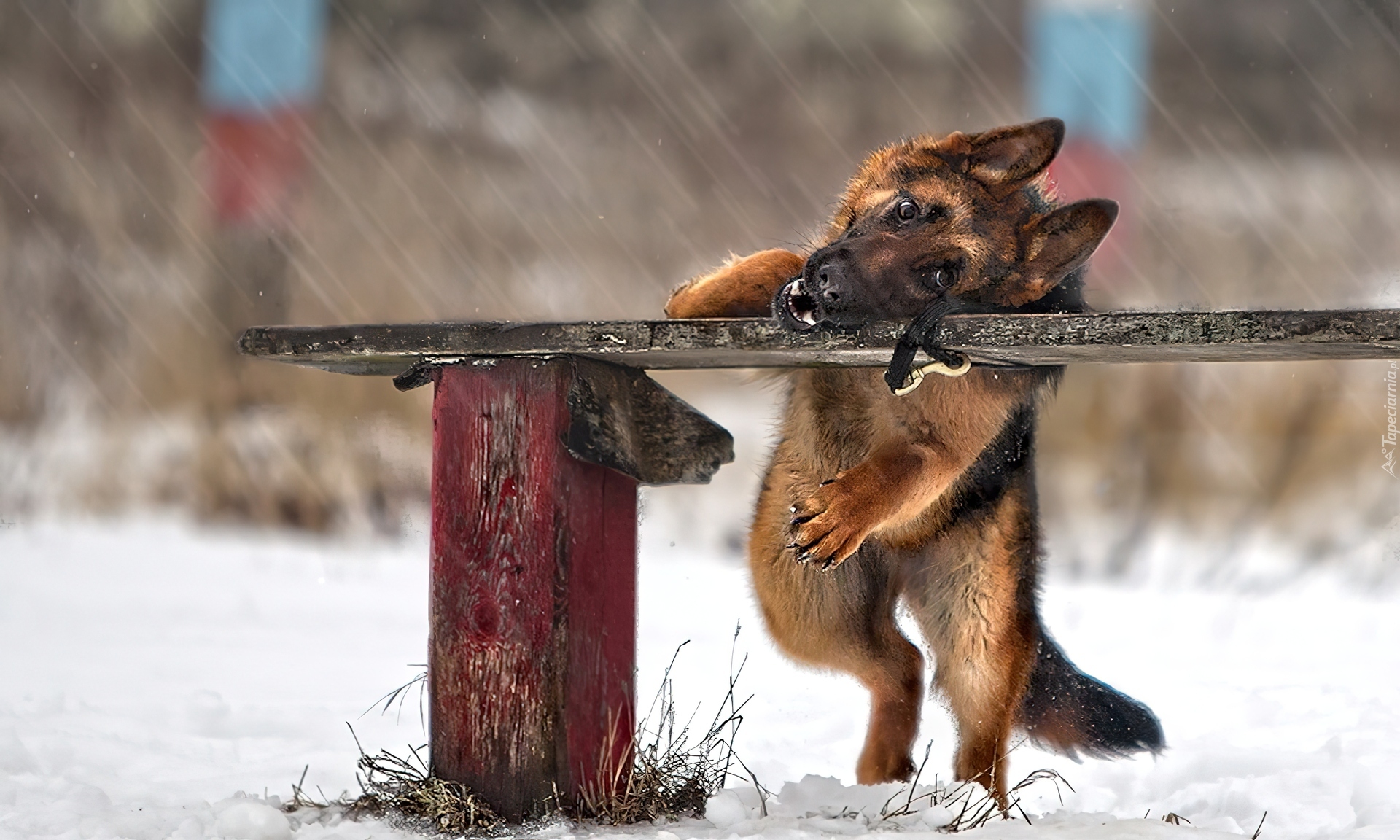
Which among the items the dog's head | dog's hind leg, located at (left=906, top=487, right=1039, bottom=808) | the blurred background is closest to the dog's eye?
the dog's head

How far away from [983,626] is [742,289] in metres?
1.12

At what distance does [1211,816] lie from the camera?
Answer: 3.43 m

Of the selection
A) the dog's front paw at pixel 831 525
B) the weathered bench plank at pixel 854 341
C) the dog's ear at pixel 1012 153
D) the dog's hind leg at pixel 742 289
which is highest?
the dog's ear at pixel 1012 153

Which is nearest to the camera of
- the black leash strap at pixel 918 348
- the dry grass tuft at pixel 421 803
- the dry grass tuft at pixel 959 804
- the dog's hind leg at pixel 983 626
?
the black leash strap at pixel 918 348

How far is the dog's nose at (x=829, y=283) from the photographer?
8.75 ft

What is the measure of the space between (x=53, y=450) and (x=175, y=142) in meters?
2.06

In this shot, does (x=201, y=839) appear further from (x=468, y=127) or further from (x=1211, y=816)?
(x=468, y=127)

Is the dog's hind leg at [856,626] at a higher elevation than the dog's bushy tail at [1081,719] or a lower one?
higher

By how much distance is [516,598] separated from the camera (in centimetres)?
290

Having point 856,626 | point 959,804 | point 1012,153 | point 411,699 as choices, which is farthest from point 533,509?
point 411,699

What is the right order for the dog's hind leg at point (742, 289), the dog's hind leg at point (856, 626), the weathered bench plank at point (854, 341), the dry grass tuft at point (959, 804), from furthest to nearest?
1. the dog's hind leg at point (856, 626)
2. the dog's hind leg at point (742, 289)
3. the dry grass tuft at point (959, 804)
4. the weathered bench plank at point (854, 341)

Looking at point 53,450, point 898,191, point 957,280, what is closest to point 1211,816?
point 957,280

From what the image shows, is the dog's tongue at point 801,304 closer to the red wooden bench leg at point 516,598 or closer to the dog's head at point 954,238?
the dog's head at point 954,238

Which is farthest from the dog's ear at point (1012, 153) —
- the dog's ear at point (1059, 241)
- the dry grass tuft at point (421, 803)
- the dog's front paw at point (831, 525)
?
the dry grass tuft at point (421, 803)
